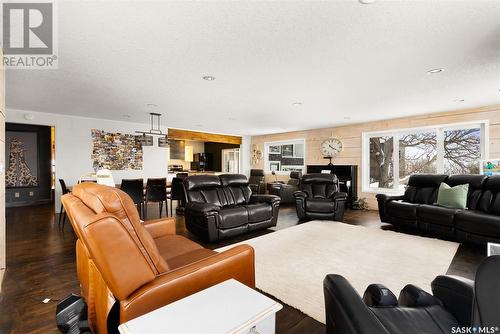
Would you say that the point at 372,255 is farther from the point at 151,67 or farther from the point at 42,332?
the point at 151,67

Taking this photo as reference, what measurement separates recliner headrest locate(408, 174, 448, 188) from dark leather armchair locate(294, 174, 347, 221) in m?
1.44

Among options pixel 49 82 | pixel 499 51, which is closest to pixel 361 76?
pixel 499 51

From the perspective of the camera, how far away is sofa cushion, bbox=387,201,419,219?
4168 mm

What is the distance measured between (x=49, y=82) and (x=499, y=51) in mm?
5568

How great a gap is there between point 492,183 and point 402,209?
1327mm

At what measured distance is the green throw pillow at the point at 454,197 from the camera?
396 centimetres

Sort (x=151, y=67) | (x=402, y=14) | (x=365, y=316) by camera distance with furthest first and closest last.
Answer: (x=151, y=67), (x=402, y=14), (x=365, y=316)

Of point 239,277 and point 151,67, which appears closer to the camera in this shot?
point 239,277

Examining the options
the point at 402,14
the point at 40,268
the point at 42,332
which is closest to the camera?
the point at 42,332

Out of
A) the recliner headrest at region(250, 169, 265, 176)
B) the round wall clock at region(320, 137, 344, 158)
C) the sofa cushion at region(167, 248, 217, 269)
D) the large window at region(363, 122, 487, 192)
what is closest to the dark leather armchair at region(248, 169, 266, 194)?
the recliner headrest at region(250, 169, 265, 176)

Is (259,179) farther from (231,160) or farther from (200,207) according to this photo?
(200,207)

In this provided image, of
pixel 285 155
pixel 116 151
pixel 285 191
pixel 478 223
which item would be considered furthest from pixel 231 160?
pixel 478 223

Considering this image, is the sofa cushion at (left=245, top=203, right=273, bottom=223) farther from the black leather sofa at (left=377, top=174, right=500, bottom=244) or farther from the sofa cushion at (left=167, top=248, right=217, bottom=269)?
the black leather sofa at (left=377, top=174, right=500, bottom=244)

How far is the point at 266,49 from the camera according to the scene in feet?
8.06
